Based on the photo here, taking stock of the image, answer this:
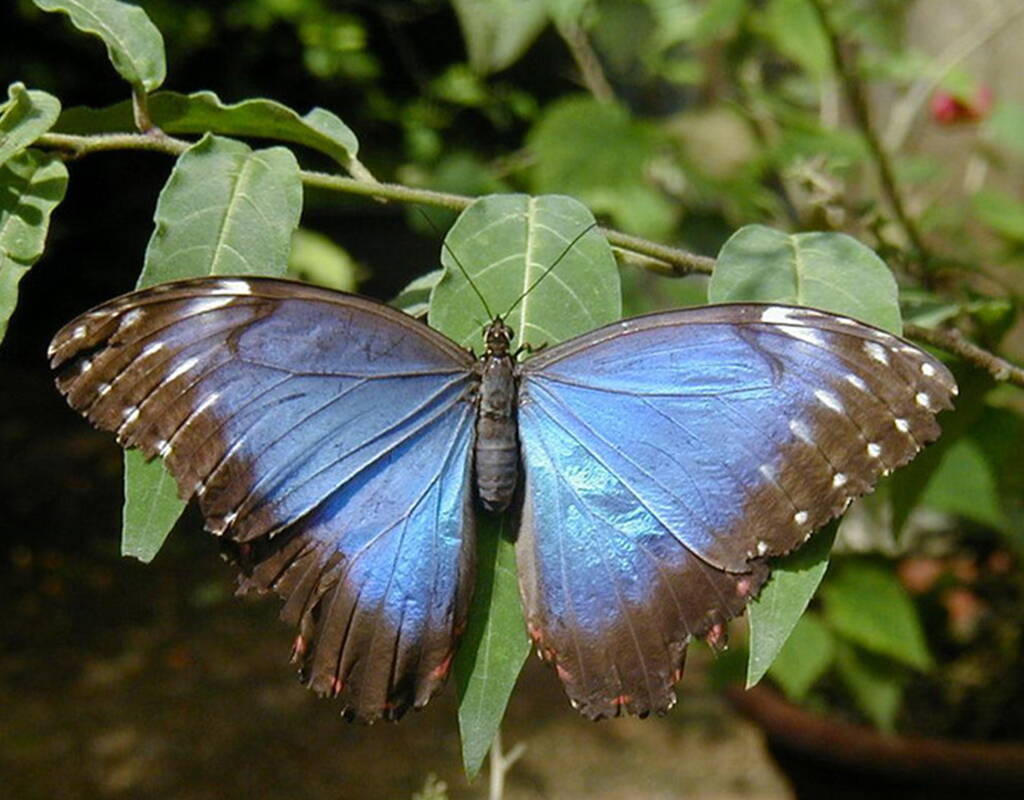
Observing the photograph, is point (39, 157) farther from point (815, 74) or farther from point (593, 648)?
point (815, 74)

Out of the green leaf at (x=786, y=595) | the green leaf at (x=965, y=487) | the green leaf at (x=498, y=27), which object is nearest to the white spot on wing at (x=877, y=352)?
the green leaf at (x=786, y=595)

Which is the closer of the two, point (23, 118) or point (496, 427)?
point (23, 118)

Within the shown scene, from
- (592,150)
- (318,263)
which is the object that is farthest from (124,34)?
(318,263)

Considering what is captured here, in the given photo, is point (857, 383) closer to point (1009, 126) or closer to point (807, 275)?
point (807, 275)

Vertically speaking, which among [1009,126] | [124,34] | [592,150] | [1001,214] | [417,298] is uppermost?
[1009,126]

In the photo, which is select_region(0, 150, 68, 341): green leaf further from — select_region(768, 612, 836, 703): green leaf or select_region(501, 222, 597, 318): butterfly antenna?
select_region(768, 612, 836, 703): green leaf

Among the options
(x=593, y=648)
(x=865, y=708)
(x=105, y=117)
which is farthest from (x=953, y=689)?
(x=105, y=117)

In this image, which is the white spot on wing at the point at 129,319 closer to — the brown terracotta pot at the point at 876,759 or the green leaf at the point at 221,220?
the green leaf at the point at 221,220

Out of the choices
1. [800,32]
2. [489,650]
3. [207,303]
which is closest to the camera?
[489,650]
